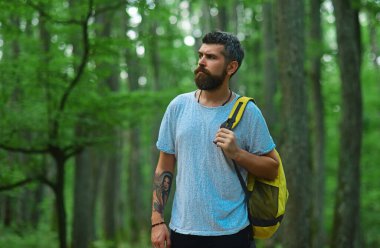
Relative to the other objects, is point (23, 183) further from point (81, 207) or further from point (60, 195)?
point (81, 207)

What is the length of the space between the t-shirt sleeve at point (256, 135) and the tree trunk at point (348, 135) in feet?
23.4

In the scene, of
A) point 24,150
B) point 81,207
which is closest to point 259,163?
point 24,150

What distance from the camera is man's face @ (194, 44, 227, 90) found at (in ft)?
10.7

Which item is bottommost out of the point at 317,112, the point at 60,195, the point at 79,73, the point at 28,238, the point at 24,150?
the point at 28,238

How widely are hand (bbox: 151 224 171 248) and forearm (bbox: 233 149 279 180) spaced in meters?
0.58

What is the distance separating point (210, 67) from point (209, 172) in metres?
0.59

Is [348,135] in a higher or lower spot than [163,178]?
lower

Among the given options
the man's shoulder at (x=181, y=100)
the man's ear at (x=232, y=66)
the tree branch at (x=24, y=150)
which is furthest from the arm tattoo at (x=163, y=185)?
the tree branch at (x=24, y=150)

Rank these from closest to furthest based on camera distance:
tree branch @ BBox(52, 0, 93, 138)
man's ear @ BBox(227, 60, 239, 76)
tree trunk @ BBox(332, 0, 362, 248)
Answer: man's ear @ BBox(227, 60, 239, 76) → tree branch @ BBox(52, 0, 93, 138) → tree trunk @ BBox(332, 0, 362, 248)

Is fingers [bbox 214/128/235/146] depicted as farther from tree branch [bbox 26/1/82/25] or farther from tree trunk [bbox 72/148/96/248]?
tree trunk [bbox 72/148/96/248]

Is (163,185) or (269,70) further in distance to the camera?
(269,70)

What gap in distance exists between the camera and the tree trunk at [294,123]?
7.70 metres

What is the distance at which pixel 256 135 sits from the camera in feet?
10.7

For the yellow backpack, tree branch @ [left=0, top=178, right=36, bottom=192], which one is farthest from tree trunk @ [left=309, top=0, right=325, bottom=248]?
the yellow backpack
